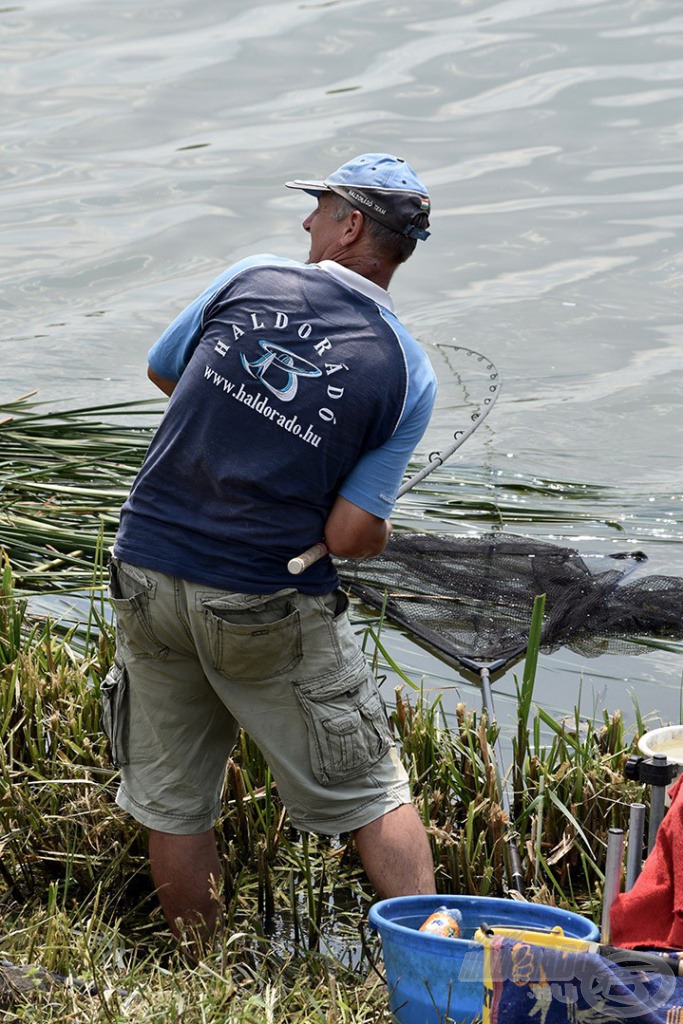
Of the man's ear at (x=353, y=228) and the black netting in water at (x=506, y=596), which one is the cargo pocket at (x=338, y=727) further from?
A: the black netting in water at (x=506, y=596)

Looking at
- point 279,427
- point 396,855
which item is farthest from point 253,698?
point 279,427

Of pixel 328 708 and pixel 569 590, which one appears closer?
pixel 328 708

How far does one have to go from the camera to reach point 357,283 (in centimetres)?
279

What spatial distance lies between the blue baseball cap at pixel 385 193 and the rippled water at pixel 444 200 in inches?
68.9

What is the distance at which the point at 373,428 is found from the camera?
275 centimetres

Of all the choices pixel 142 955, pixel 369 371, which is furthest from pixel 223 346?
pixel 142 955

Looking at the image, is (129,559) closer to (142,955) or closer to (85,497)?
(142,955)

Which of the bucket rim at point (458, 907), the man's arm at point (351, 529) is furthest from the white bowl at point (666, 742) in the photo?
the man's arm at point (351, 529)

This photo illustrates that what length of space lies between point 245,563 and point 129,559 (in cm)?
26

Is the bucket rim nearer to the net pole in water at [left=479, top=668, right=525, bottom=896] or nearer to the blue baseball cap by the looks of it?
the net pole in water at [left=479, top=668, right=525, bottom=896]

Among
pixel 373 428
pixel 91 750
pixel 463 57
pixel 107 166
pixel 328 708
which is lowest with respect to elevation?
pixel 91 750

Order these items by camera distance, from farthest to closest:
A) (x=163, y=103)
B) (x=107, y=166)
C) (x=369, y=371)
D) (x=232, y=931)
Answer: (x=163, y=103) → (x=107, y=166) → (x=232, y=931) → (x=369, y=371)

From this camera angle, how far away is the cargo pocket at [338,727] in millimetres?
2768

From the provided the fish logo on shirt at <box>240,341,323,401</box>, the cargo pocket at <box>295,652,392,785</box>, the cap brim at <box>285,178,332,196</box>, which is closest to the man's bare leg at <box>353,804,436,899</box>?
the cargo pocket at <box>295,652,392,785</box>
